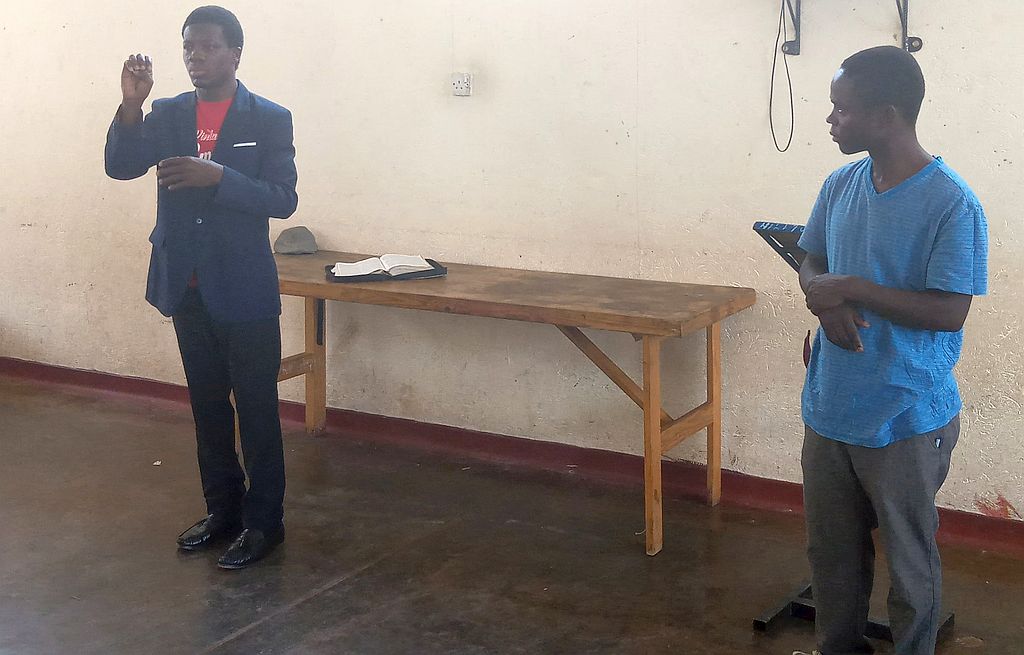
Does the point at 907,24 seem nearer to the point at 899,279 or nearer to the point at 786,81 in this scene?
the point at 786,81

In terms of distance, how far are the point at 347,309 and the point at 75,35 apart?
1.86 m

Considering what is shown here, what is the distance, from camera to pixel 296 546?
3.42m

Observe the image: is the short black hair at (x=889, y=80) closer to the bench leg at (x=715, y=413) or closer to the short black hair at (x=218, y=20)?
the bench leg at (x=715, y=413)

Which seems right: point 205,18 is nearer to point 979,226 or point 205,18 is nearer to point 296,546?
point 296,546

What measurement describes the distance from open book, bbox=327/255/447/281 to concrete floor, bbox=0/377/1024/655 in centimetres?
76

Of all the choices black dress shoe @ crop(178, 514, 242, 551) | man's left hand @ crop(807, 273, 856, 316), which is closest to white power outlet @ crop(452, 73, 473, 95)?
black dress shoe @ crop(178, 514, 242, 551)

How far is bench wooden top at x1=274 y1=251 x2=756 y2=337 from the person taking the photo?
3.30 meters

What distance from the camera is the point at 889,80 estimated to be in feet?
7.02

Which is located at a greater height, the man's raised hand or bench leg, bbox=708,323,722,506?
the man's raised hand


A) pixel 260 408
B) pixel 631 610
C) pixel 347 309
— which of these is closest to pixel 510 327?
pixel 347 309

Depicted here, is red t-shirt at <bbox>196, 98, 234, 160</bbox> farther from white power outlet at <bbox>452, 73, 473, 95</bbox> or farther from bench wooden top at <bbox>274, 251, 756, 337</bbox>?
white power outlet at <bbox>452, 73, 473, 95</bbox>

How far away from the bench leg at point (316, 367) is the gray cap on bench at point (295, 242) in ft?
0.67

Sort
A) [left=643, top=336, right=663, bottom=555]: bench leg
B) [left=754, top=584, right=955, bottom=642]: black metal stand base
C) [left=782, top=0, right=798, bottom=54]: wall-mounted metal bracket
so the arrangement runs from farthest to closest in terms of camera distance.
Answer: [left=782, top=0, right=798, bottom=54]: wall-mounted metal bracket, [left=643, top=336, right=663, bottom=555]: bench leg, [left=754, top=584, right=955, bottom=642]: black metal stand base

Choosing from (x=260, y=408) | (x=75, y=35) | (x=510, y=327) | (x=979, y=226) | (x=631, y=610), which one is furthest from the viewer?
(x=75, y=35)
